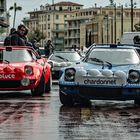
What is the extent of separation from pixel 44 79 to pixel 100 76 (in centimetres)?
394

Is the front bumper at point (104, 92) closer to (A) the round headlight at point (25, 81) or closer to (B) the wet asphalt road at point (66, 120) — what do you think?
(B) the wet asphalt road at point (66, 120)

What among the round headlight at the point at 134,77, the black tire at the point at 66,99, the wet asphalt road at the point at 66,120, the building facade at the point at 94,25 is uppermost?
the building facade at the point at 94,25

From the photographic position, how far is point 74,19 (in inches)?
7288

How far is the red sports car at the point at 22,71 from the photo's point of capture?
1655 cm

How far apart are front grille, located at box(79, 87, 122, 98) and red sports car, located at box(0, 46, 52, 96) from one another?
2.86 m

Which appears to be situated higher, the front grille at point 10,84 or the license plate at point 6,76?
the license plate at point 6,76

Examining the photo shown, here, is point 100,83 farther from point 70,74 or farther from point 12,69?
point 12,69

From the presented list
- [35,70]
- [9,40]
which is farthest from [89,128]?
[9,40]

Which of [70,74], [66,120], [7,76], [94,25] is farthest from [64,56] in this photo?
[94,25]

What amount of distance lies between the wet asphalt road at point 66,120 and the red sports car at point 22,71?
0.62 meters

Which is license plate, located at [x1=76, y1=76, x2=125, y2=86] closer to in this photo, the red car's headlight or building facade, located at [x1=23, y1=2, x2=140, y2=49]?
the red car's headlight

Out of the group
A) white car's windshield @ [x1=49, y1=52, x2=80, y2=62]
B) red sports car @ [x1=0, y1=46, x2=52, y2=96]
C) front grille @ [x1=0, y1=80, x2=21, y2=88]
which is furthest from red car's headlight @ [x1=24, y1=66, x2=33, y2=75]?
white car's windshield @ [x1=49, y1=52, x2=80, y2=62]

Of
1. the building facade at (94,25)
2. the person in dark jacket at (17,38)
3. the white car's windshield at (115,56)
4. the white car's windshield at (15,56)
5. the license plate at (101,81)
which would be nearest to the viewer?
the license plate at (101,81)

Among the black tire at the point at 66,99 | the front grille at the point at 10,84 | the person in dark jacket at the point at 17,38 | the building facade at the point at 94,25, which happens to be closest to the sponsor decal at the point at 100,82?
the black tire at the point at 66,99
